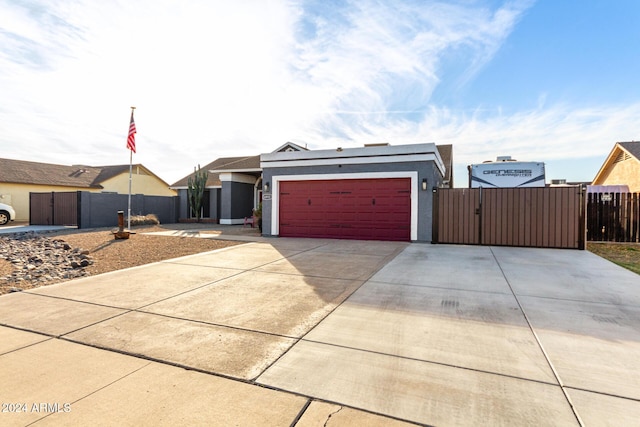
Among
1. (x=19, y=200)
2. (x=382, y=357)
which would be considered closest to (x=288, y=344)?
(x=382, y=357)

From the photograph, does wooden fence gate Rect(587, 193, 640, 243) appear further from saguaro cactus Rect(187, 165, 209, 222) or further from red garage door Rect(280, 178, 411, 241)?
saguaro cactus Rect(187, 165, 209, 222)

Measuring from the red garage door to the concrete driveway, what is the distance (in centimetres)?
613

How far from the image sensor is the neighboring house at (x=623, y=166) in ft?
63.8

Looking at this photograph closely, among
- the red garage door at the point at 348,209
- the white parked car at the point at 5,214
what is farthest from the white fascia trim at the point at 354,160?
the white parked car at the point at 5,214

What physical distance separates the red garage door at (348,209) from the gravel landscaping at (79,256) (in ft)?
10.7

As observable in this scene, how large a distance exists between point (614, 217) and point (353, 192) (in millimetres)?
10199

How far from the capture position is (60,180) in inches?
1067

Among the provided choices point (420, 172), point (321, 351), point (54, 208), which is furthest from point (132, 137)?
point (321, 351)

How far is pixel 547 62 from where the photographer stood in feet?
35.0

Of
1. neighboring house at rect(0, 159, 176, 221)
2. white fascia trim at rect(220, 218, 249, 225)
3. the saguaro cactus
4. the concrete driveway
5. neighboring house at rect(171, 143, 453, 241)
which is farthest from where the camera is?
neighboring house at rect(0, 159, 176, 221)

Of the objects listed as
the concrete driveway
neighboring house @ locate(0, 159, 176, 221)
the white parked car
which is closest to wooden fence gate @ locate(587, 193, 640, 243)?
the concrete driveway

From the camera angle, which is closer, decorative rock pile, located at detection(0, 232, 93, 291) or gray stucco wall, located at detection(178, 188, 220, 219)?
decorative rock pile, located at detection(0, 232, 93, 291)

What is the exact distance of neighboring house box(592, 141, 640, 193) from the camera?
19.5 m

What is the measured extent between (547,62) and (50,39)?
47.9ft
